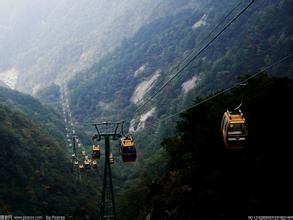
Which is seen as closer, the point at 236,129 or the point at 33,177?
the point at 236,129

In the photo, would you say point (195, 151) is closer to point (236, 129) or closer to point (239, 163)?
point (239, 163)

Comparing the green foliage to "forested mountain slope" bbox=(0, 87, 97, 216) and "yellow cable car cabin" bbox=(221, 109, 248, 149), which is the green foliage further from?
"forested mountain slope" bbox=(0, 87, 97, 216)

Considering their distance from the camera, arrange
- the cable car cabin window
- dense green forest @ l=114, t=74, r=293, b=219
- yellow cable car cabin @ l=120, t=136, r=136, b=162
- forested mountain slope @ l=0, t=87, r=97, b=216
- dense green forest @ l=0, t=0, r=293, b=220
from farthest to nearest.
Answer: forested mountain slope @ l=0, t=87, r=97, b=216 < dense green forest @ l=0, t=0, r=293, b=220 < dense green forest @ l=114, t=74, r=293, b=219 < yellow cable car cabin @ l=120, t=136, r=136, b=162 < the cable car cabin window

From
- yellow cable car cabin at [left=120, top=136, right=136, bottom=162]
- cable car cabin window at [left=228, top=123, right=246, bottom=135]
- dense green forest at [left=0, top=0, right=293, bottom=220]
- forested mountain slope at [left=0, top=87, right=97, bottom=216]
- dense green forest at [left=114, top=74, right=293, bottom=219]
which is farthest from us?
forested mountain slope at [left=0, top=87, right=97, bottom=216]

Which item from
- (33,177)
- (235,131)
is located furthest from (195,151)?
(33,177)

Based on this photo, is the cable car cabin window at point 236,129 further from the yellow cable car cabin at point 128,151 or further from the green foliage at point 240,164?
the green foliage at point 240,164

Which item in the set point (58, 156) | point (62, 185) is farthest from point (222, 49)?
point (62, 185)

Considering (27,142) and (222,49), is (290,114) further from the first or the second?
(222,49)

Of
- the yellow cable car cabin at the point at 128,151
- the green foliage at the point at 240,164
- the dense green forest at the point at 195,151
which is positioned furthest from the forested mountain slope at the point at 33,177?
the yellow cable car cabin at the point at 128,151

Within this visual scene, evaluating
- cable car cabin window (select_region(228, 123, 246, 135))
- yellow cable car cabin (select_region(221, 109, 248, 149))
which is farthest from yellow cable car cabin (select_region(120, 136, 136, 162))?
cable car cabin window (select_region(228, 123, 246, 135))
